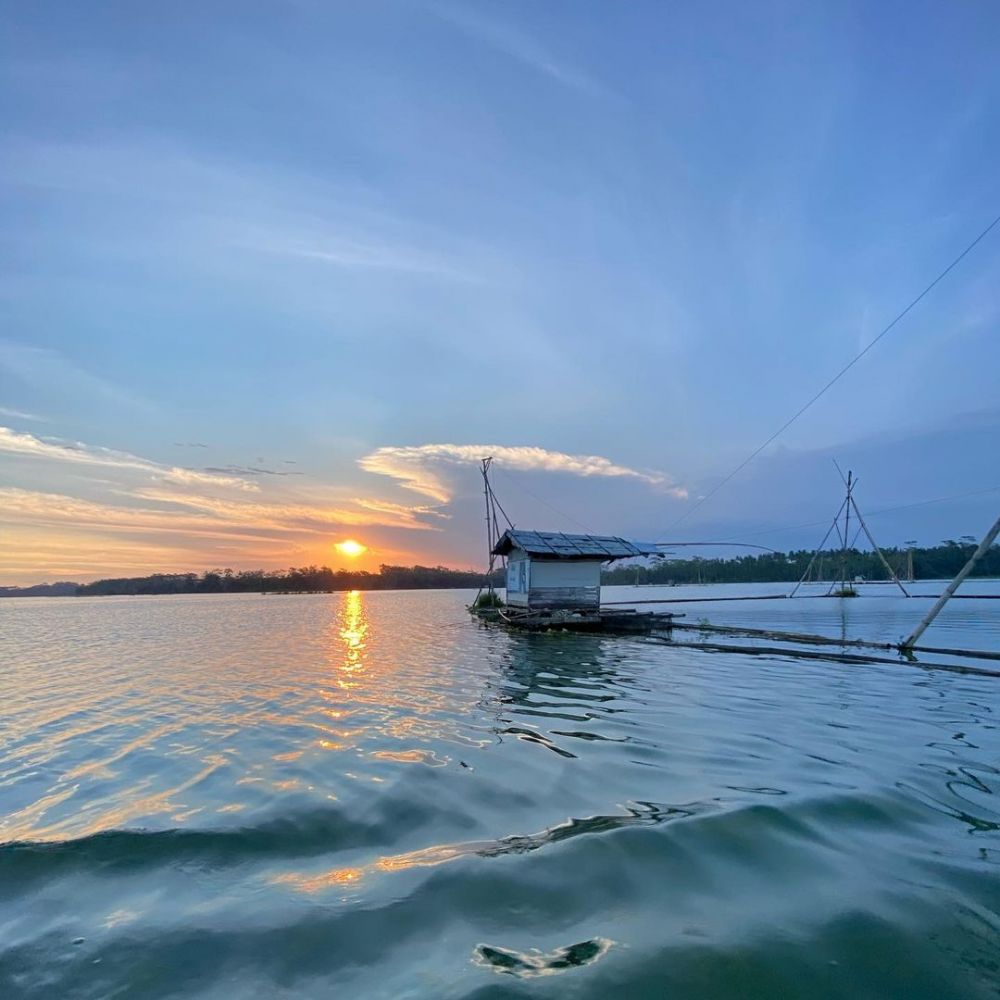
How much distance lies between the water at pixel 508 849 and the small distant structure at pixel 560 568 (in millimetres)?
17401

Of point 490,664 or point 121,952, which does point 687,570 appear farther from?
point 121,952

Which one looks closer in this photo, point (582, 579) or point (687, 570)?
point (582, 579)

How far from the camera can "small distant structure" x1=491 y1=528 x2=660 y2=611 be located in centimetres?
2973

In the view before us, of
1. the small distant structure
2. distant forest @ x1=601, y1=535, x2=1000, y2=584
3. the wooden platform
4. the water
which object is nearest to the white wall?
the small distant structure

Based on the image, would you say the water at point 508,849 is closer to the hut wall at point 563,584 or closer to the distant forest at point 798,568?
the hut wall at point 563,584

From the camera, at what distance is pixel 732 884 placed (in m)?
4.35

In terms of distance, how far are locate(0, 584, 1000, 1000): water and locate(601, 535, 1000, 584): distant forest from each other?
118 metres

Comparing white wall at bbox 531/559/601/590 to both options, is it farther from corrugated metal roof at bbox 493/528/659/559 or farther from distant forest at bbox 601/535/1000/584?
distant forest at bbox 601/535/1000/584

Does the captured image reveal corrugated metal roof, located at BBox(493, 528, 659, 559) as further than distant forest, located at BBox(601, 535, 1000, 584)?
No

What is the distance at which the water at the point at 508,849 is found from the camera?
11.4ft

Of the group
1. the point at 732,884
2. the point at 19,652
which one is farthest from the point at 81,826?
the point at 19,652

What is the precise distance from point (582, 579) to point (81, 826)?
1022 inches

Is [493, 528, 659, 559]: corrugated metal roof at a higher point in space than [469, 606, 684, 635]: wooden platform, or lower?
higher

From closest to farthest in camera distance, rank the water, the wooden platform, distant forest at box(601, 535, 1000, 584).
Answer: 1. the water
2. the wooden platform
3. distant forest at box(601, 535, 1000, 584)
